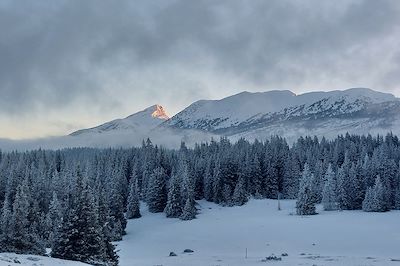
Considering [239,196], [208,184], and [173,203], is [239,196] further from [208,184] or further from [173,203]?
[173,203]

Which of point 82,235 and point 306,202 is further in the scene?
point 306,202

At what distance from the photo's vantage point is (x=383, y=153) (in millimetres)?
118062

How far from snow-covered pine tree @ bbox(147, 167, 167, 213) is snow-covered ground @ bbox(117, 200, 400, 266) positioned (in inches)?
191

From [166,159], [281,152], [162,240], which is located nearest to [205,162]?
[166,159]

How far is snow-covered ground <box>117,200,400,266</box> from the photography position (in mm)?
57062

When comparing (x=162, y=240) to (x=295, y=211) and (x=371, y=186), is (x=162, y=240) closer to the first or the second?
(x=295, y=211)

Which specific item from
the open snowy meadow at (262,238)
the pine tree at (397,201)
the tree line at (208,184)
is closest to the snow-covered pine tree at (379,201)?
the tree line at (208,184)

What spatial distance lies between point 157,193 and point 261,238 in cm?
4136

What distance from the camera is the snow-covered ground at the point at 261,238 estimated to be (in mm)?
57062

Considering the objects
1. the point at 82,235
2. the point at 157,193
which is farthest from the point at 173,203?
the point at 82,235

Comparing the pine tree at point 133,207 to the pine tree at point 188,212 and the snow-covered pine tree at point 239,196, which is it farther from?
the snow-covered pine tree at point 239,196

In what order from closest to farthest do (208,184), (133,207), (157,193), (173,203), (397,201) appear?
(397,201), (173,203), (133,207), (157,193), (208,184)

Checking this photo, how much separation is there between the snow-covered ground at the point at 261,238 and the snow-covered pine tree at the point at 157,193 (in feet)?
15.9

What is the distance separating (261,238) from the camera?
7906 centimetres
